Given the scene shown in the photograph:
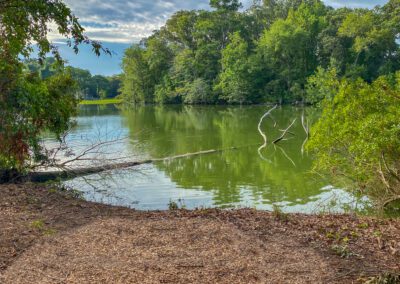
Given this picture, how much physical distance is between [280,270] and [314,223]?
2.45 metres

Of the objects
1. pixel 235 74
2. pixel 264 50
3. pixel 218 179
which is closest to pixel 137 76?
pixel 235 74

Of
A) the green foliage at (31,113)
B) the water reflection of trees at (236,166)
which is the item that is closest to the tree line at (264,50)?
the water reflection of trees at (236,166)

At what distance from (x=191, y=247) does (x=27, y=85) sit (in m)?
6.85

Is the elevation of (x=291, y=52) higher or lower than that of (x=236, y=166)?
higher

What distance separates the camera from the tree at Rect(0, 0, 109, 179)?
22.8 ft

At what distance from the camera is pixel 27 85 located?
10.0 metres

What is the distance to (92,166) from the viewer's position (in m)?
13.0

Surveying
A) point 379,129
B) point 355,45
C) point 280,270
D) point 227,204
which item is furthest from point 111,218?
point 355,45

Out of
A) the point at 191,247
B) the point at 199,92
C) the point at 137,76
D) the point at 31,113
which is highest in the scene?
the point at 137,76

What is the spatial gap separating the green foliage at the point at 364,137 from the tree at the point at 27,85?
238 inches

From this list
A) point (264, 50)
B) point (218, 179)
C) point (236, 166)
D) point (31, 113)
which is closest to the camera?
point (31, 113)

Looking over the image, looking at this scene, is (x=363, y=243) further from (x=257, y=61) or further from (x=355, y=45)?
(x=257, y=61)

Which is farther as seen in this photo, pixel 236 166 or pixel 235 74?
pixel 235 74

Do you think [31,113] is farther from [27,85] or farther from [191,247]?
[191,247]
